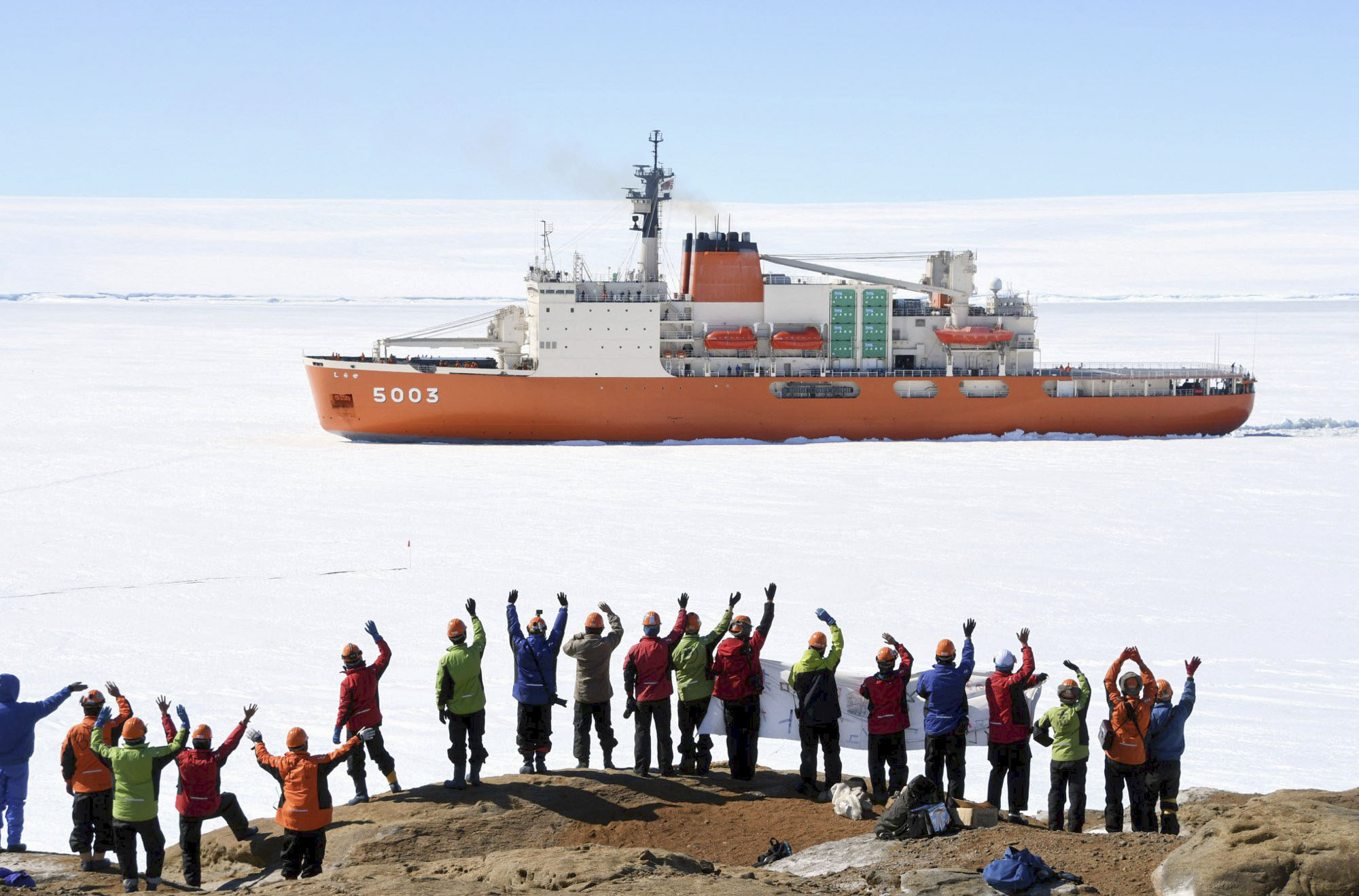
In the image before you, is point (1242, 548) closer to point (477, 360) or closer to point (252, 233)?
point (477, 360)

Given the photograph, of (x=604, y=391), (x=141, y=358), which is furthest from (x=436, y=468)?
(x=141, y=358)

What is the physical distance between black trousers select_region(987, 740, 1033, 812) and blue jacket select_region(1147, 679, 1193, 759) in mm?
690

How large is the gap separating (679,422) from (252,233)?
4327 inches

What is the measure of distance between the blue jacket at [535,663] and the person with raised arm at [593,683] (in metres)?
0.12

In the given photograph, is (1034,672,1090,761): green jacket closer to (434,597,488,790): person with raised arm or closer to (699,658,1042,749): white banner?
(699,658,1042,749): white banner

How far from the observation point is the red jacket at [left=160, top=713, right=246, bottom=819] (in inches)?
264

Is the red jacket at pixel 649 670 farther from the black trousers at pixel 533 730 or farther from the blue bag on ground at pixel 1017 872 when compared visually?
the blue bag on ground at pixel 1017 872

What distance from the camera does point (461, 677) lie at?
7.68 meters

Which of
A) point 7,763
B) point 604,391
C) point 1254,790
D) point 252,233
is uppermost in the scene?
point 252,233

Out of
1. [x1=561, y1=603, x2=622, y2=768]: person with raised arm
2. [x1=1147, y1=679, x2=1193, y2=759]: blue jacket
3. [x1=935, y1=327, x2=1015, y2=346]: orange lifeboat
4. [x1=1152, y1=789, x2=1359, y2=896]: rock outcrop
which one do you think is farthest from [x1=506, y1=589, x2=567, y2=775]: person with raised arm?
[x1=935, y1=327, x2=1015, y2=346]: orange lifeboat

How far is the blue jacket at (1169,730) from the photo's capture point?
7.18 meters

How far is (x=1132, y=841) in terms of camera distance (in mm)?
6461

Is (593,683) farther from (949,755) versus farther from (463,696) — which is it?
(949,755)

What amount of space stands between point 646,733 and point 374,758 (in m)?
1.63
